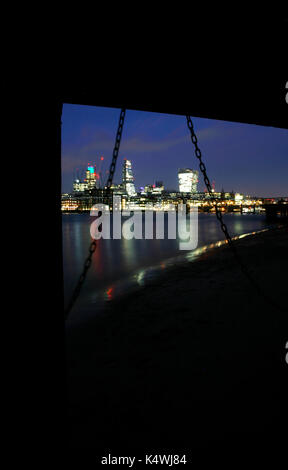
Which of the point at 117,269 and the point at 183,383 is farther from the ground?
the point at 183,383

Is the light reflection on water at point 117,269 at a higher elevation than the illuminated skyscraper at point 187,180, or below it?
below

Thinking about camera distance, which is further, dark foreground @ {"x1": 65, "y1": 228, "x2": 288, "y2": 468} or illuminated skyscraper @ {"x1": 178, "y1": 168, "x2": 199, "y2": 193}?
illuminated skyscraper @ {"x1": 178, "y1": 168, "x2": 199, "y2": 193}

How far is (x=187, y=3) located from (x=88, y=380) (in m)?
4.48

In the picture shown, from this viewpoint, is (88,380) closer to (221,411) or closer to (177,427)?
(177,427)

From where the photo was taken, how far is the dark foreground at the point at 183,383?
263 centimetres

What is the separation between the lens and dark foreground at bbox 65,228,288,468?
2629mm

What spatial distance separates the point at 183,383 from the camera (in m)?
3.46

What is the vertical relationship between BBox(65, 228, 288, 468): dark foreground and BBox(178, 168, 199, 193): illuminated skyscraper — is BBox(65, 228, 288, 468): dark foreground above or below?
below

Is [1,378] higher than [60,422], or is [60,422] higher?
[1,378]

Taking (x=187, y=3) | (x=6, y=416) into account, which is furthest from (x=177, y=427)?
(x=187, y=3)

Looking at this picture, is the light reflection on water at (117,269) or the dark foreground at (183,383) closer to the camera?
the dark foreground at (183,383)

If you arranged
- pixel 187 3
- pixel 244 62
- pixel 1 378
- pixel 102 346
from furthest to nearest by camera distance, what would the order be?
pixel 102 346
pixel 244 62
pixel 187 3
pixel 1 378

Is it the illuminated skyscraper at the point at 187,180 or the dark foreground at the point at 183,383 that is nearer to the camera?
the dark foreground at the point at 183,383

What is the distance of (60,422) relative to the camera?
1738 millimetres
